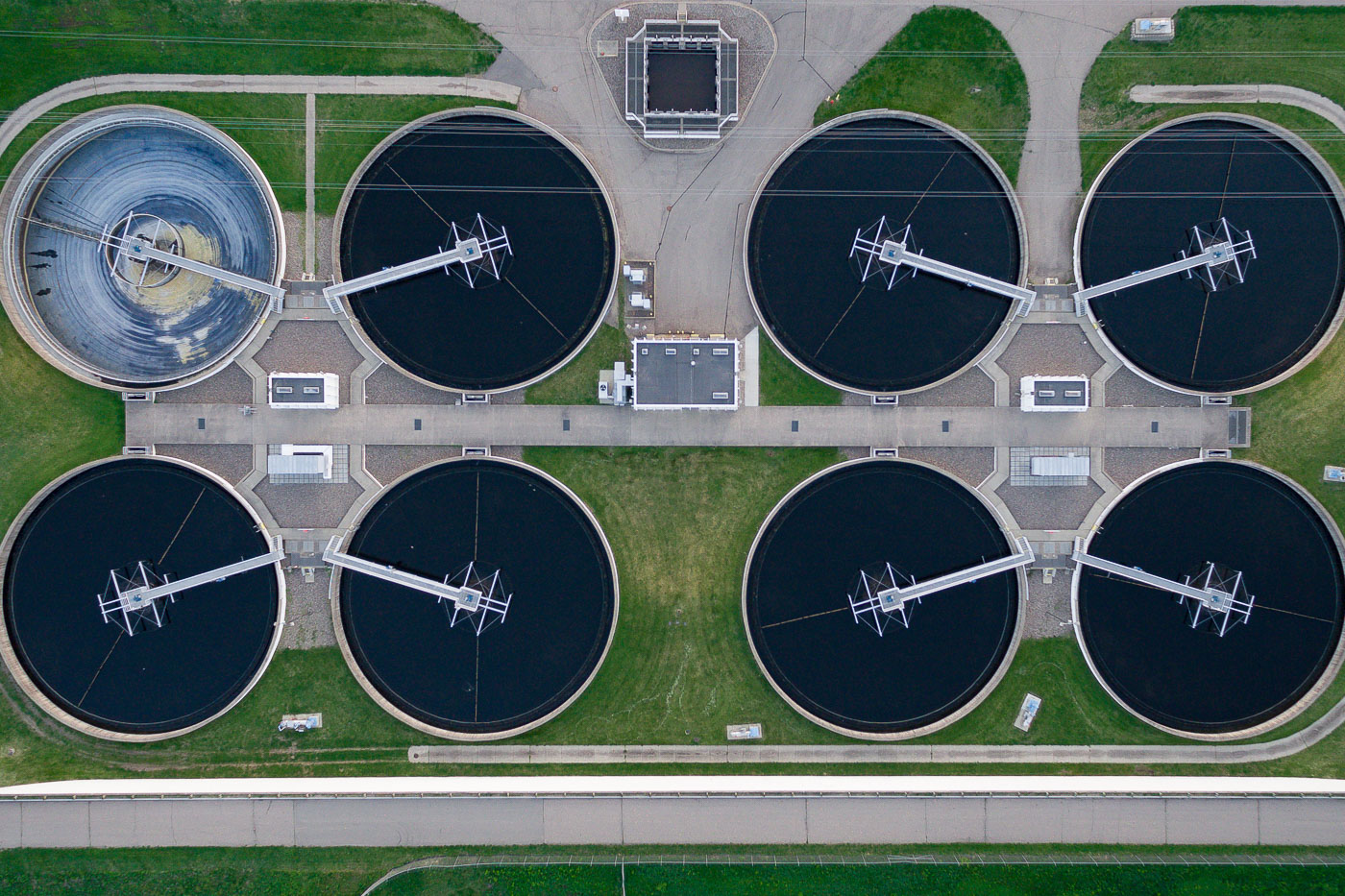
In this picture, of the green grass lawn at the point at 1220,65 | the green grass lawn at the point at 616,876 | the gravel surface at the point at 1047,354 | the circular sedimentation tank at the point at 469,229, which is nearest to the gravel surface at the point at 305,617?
the green grass lawn at the point at 616,876

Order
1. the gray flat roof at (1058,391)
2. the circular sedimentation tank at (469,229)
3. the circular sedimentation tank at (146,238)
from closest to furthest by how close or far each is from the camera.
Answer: the gray flat roof at (1058,391), the circular sedimentation tank at (469,229), the circular sedimentation tank at (146,238)

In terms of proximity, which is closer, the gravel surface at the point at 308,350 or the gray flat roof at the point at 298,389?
the gray flat roof at the point at 298,389

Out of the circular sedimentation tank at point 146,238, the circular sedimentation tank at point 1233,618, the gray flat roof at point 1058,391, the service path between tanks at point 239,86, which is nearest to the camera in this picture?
the gray flat roof at point 1058,391

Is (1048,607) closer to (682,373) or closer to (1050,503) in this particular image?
(1050,503)

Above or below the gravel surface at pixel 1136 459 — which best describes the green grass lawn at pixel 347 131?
above

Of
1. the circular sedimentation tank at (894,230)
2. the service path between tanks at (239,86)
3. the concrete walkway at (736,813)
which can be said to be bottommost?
the concrete walkway at (736,813)

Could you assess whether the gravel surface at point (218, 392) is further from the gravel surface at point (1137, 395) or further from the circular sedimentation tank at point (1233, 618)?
the gravel surface at point (1137, 395)
